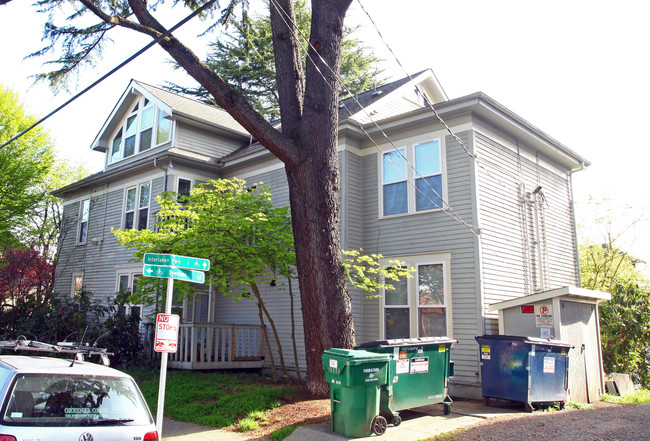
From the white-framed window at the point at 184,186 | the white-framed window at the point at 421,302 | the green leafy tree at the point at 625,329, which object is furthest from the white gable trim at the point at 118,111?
the green leafy tree at the point at 625,329

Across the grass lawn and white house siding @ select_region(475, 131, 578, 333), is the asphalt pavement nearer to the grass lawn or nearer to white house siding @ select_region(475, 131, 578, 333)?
the grass lawn

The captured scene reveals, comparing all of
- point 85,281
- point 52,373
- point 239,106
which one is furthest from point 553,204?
point 85,281

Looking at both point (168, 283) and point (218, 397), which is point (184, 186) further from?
point (168, 283)

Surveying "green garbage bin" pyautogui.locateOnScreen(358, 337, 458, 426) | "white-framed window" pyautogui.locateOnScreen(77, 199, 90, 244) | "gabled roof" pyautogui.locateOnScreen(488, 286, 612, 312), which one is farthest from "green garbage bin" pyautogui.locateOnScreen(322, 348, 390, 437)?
"white-framed window" pyautogui.locateOnScreen(77, 199, 90, 244)

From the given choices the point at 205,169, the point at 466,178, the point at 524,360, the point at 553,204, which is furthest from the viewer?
the point at 205,169

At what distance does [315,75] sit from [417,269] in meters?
5.28

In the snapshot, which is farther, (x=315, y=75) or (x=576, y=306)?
(x=576, y=306)

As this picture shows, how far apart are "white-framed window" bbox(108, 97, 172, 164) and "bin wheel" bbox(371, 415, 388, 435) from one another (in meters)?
13.3

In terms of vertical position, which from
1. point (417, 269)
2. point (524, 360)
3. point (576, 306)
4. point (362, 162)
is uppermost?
point (362, 162)

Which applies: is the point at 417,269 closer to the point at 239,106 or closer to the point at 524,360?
the point at 524,360

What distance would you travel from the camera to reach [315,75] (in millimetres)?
9969

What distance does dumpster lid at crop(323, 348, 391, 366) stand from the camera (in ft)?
23.4

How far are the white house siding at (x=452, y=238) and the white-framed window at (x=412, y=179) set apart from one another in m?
0.19

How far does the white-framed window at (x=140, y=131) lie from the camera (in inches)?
712
